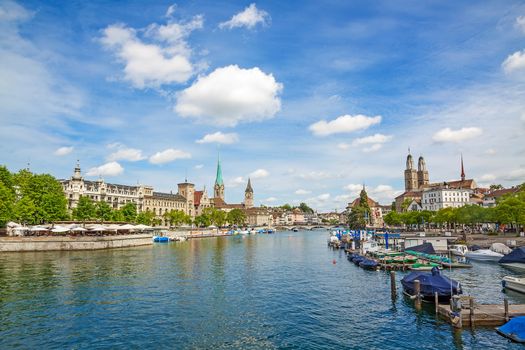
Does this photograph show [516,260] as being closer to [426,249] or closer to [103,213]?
[426,249]

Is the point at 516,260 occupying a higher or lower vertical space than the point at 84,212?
lower

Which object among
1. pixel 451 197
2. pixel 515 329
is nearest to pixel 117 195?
pixel 451 197

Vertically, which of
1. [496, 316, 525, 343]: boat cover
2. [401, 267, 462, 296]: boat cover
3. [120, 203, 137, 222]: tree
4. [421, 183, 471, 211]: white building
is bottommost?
[496, 316, 525, 343]: boat cover

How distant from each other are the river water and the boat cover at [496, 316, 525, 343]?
0.54 m

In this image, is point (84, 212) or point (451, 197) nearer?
point (84, 212)

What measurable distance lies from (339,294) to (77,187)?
133 m

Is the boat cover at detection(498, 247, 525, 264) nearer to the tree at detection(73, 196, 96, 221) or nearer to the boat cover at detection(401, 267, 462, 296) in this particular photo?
the boat cover at detection(401, 267, 462, 296)

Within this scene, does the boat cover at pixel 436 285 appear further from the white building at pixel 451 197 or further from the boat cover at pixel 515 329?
the white building at pixel 451 197

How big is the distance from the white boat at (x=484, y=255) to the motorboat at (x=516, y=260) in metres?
9.36

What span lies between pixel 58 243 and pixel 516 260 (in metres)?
81.9

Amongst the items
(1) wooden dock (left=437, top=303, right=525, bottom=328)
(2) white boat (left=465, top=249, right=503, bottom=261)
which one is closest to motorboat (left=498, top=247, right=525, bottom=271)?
(2) white boat (left=465, top=249, right=503, bottom=261)

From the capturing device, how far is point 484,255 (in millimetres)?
60812

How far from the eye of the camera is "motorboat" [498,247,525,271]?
4850cm

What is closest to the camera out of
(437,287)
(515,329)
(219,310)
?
(515,329)
